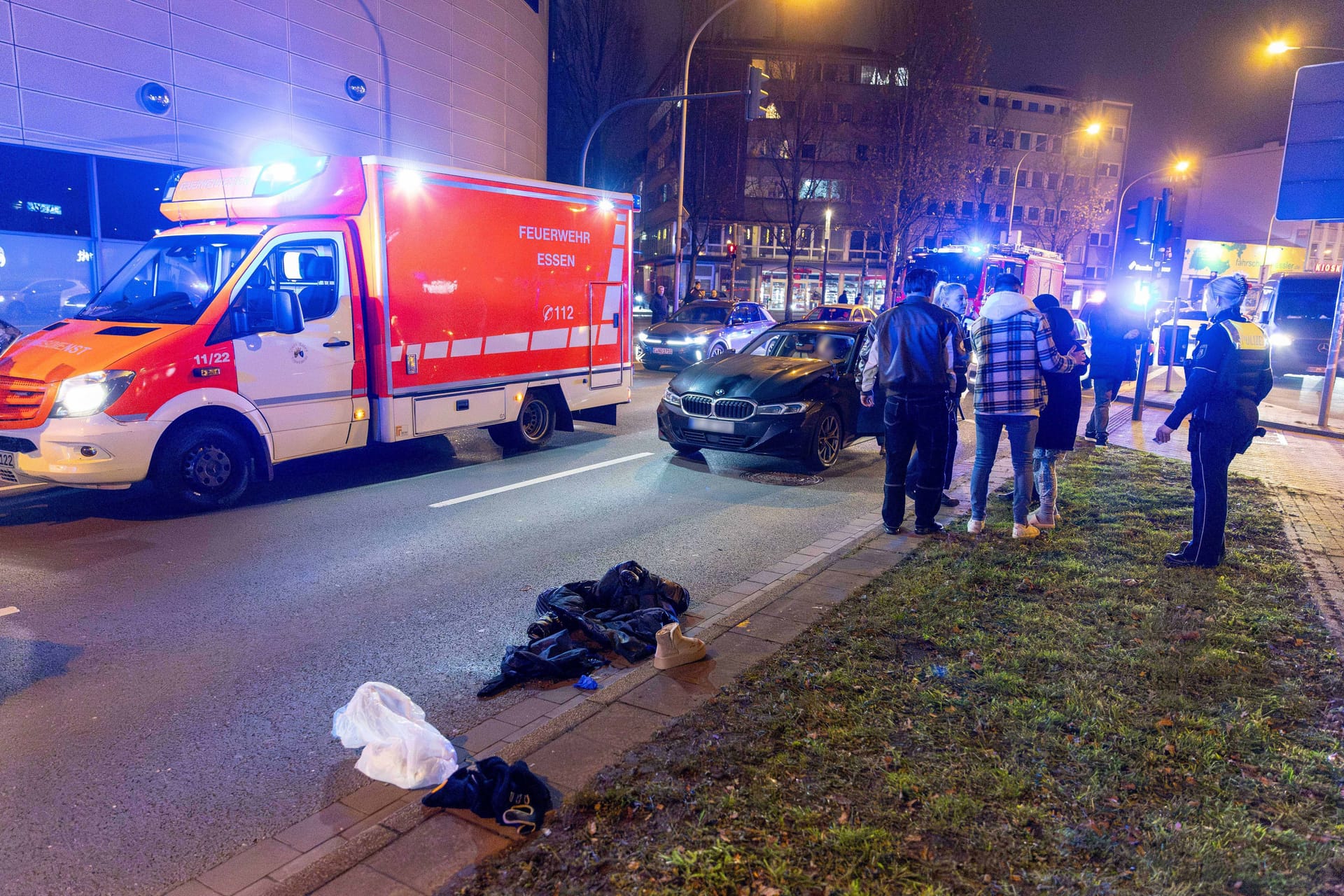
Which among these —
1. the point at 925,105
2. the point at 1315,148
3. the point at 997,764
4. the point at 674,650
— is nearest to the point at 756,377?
the point at 674,650

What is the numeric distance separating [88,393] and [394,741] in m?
5.17

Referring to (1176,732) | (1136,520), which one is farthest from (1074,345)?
(1176,732)

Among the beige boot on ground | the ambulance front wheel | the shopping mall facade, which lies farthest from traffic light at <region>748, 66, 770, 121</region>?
the beige boot on ground

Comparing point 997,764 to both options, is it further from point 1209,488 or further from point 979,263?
point 979,263

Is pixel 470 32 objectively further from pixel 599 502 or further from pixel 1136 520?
pixel 1136 520

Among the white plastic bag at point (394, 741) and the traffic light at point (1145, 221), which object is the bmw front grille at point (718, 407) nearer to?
the white plastic bag at point (394, 741)

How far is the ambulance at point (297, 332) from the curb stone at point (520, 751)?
15.2 feet

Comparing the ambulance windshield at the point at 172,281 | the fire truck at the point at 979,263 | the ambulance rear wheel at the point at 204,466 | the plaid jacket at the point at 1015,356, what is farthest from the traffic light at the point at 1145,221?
the ambulance rear wheel at the point at 204,466

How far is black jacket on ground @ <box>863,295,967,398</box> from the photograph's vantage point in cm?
657

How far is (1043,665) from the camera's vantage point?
4324 millimetres

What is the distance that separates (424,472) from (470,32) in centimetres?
2001

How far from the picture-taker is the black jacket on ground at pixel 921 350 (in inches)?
259

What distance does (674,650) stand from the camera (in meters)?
4.40

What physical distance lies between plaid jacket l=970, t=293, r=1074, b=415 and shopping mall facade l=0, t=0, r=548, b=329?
9.15 metres
